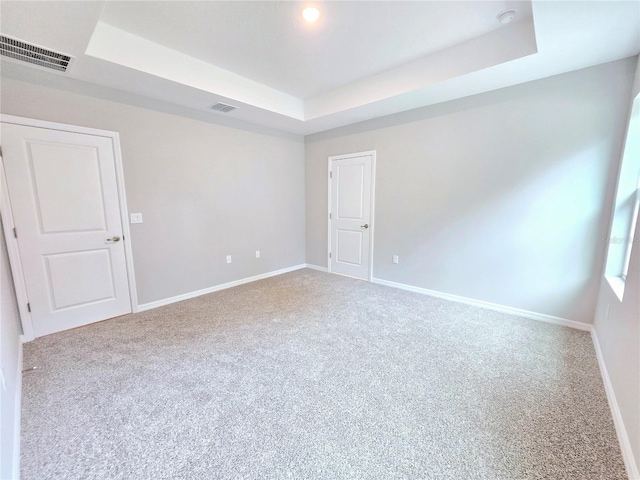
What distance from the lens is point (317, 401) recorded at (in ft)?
5.73

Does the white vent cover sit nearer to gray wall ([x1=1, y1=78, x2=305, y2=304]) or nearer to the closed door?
gray wall ([x1=1, y1=78, x2=305, y2=304])

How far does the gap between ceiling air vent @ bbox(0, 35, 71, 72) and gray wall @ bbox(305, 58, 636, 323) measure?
3400 millimetres

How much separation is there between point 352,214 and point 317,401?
3.12m

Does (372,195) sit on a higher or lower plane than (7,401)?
higher

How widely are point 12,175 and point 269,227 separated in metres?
2.92

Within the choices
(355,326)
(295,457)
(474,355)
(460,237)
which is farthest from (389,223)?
(295,457)

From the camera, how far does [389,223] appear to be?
3988 millimetres

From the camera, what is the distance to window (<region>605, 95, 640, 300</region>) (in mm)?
2256

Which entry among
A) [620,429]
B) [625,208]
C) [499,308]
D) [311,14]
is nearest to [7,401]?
[311,14]

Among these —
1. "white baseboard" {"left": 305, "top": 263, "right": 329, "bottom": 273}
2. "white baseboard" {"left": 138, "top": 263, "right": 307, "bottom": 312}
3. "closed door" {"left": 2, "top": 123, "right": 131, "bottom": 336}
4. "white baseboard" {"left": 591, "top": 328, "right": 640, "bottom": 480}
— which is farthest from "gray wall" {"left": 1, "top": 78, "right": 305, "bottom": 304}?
"white baseboard" {"left": 591, "top": 328, "right": 640, "bottom": 480}

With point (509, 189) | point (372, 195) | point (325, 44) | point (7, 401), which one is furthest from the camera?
point (372, 195)

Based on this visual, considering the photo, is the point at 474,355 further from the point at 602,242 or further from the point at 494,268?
the point at 602,242

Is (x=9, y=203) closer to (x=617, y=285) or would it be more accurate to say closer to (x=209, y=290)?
(x=209, y=290)

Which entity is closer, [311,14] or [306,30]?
[311,14]
